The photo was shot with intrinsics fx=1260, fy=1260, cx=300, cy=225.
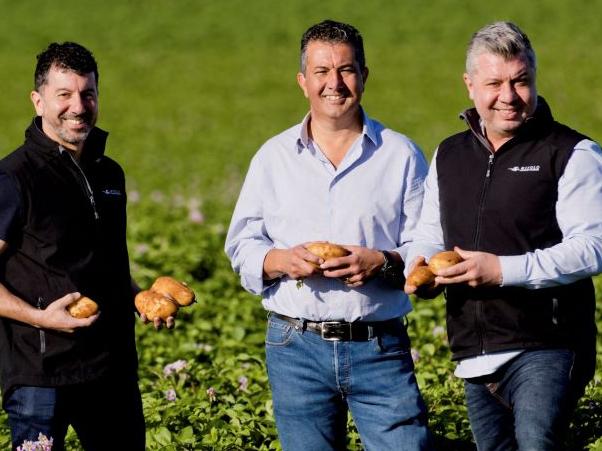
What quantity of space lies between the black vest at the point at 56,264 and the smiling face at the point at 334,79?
0.93 m

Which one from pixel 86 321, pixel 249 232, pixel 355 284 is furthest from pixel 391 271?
pixel 86 321

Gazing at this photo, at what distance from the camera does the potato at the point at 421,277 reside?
14.2 feet

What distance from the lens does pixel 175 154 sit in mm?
23562

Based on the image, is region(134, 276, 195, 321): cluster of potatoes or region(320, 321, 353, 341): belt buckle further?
region(134, 276, 195, 321): cluster of potatoes

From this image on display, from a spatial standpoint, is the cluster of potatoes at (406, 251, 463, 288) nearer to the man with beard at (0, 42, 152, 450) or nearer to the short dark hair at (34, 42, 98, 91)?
the man with beard at (0, 42, 152, 450)

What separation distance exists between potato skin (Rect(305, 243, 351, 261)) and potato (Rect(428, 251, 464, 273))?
1.03 feet

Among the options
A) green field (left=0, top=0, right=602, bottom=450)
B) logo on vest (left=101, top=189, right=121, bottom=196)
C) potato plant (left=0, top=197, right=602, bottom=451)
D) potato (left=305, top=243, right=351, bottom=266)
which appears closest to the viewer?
potato (left=305, top=243, right=351, bottom=266)

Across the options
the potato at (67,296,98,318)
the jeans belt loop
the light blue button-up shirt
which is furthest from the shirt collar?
the potato at (67,296,98,318)

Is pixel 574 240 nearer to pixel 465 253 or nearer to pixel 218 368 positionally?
pixel 465 253

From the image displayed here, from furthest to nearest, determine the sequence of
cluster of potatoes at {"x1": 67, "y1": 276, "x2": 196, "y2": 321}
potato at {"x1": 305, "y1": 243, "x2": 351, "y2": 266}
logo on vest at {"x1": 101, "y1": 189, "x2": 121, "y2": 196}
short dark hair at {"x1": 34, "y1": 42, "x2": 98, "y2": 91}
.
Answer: logo on vest at {"x1": 101, "y1": 189, "x2": 121, "y2": 196} < short dark hair at {"x1": 34, "y1": 42, "x2": 98, "y2": 91} < cluster of potatoes at {"x1": 67, "y1": 276, "x2": 196, "y2": 321} < potato at {"x1": 305, "y1": 243, "x2": 351, "y2": 266}

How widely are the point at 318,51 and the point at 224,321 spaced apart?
4.44 metres

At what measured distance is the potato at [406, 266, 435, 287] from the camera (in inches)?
170

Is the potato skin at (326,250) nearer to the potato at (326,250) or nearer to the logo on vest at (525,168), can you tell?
the potato at (326,250)

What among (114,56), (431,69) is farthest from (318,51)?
(114,56)
